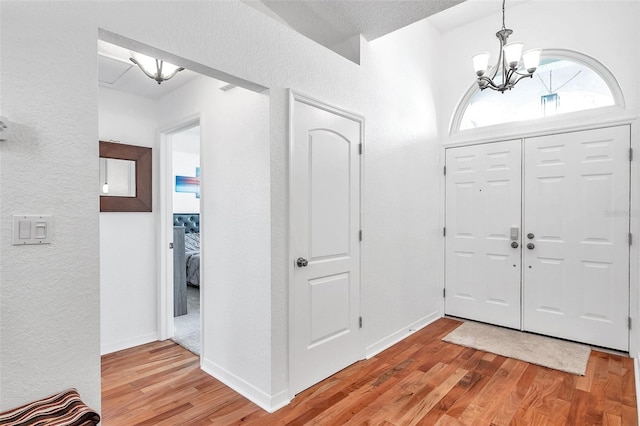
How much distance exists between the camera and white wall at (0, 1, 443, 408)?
138 centimetres

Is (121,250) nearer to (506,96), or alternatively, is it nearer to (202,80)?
(202,80)

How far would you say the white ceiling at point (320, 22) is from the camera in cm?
257

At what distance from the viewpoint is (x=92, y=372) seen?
1.55 meters

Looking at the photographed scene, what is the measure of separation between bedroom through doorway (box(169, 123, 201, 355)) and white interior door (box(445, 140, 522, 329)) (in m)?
3.04

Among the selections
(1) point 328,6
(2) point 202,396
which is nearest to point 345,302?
(2) point 202,396

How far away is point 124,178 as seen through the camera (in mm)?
3340

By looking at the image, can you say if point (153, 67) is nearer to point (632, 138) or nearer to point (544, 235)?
point (544, 235)

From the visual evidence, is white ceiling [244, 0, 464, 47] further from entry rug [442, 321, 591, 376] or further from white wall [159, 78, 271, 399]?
entry rug [442, 321, 591, 376]

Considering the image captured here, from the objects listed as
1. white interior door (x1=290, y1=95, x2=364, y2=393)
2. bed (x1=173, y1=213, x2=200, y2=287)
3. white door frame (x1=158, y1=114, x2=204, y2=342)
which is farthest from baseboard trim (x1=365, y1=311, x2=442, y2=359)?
bed (x1=173, y1=213, x2=200, y2=287)

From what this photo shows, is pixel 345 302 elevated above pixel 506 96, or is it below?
below

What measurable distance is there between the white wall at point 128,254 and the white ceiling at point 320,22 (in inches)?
9.0

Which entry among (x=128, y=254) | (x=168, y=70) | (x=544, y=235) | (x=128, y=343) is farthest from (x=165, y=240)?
(x=544, y=235)

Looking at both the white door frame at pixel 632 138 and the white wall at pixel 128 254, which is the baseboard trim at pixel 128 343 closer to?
the white wall at pixel 128 254

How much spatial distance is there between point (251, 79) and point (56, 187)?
1.23 m
